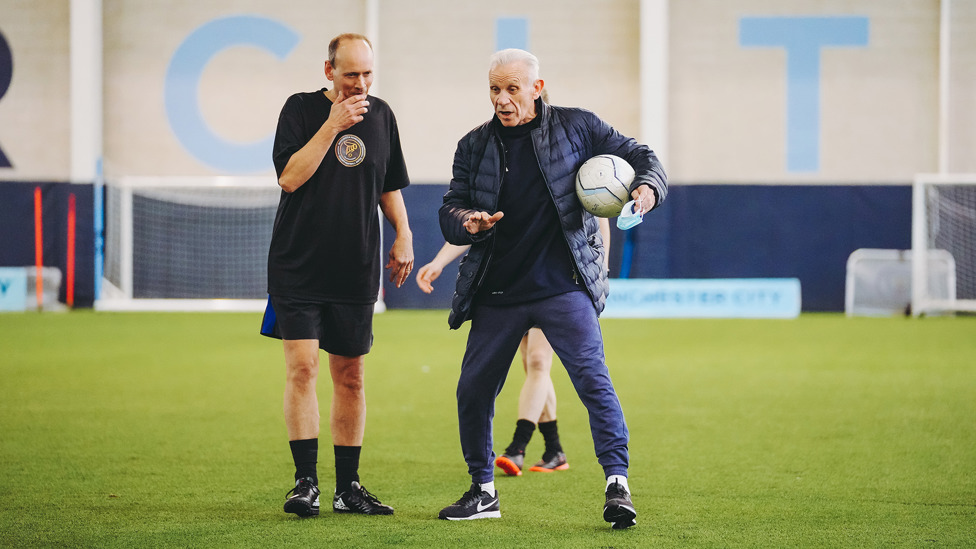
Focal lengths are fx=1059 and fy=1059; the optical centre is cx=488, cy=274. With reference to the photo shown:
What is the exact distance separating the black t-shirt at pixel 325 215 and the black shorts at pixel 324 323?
36 millimetres

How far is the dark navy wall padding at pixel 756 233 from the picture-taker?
1820 centimetres

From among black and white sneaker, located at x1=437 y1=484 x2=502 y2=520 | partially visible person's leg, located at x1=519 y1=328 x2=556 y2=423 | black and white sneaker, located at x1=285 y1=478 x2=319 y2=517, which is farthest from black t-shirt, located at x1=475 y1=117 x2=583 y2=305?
partially visible person's leg, located at x1=519 y1=328 x2=556 y2=423

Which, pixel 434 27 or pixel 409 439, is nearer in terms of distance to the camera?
pixel 409 439

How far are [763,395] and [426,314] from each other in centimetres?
1002

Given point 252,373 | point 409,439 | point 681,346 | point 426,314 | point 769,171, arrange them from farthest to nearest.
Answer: point 769,171
point 426,314
point 681,346
point 252,373
point 409,439

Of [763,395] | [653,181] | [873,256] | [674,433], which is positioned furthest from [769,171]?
[653,181]

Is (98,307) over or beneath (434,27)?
beneath

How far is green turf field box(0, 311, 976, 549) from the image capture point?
3945mm

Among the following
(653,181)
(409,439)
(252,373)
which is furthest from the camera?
(252,373)

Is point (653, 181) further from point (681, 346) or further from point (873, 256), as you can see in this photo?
point (873, 256)

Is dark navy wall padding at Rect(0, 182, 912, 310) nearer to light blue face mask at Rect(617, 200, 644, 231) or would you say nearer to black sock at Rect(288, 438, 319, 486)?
black sock at Rect(288, 438, 319, 486)

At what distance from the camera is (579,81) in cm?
1889

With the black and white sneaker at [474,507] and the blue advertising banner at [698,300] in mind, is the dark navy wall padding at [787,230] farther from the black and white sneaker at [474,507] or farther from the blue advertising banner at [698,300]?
the black and white sneaker at [474,507]

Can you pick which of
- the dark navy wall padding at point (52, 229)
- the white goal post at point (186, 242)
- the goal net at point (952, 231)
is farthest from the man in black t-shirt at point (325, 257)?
the dark navy wall padding at point (52, 229)
